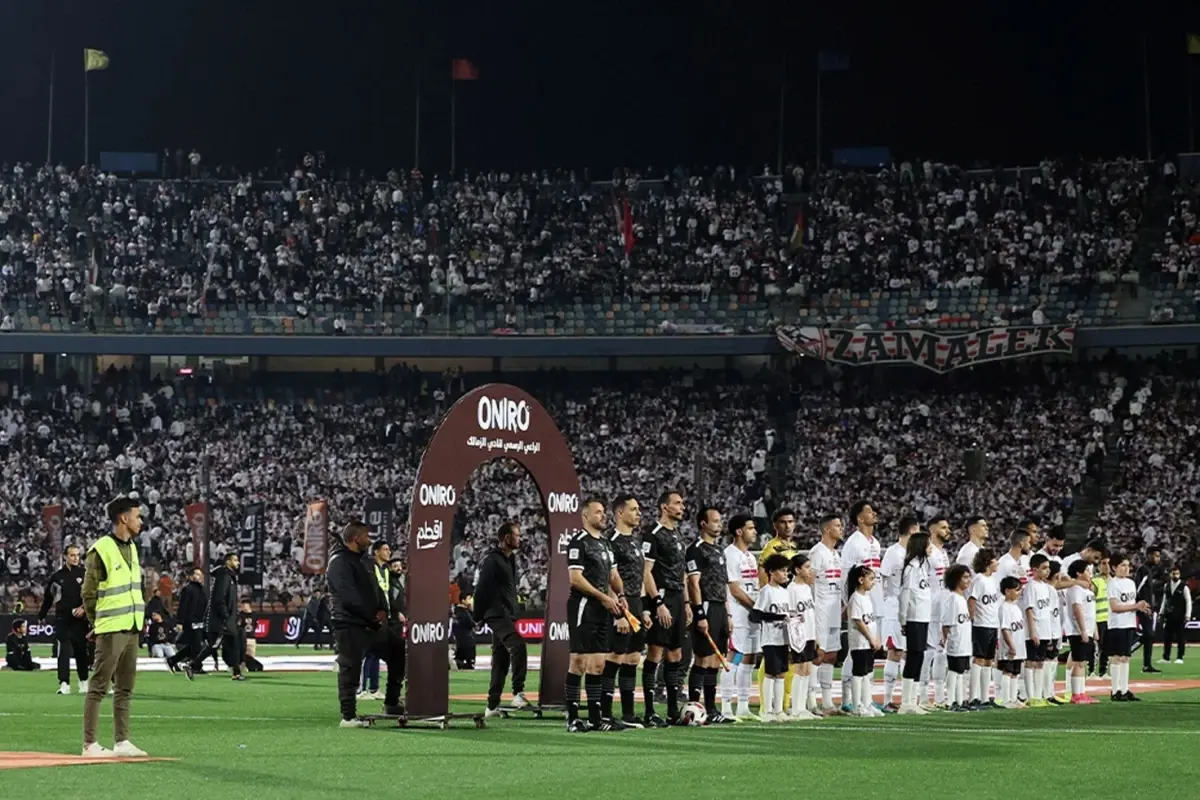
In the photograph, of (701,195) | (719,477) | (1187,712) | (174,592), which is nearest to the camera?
(1187,712)

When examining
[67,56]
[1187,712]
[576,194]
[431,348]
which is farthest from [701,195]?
[1187,712]

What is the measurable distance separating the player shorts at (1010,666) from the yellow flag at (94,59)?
42590mm

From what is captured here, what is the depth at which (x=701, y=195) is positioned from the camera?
185 ft

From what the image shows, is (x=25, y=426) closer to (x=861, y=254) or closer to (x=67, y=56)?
(x=67, y=56)

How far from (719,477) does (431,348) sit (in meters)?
8.78

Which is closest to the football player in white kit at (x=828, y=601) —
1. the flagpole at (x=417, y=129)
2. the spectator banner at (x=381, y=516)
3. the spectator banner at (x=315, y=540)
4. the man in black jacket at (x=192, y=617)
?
the man in black jacket at (x=192, y=617)

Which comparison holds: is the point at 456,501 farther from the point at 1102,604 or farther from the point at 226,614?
the point at 226,614

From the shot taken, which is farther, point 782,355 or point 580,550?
point 782,355

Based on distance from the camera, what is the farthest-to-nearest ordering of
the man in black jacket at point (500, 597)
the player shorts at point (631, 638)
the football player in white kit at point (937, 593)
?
the football player in white kit at point (937, 593) → the man in black jacket at point (500, 597) → the player shorts at point (631, 638)

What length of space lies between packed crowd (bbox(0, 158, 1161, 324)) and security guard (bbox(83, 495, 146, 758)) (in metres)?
38.5

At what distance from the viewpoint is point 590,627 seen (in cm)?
1739

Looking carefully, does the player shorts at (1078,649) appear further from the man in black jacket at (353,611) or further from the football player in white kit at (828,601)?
the man in black jacket at (353,611)

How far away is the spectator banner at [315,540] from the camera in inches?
1614

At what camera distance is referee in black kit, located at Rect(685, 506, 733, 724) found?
18484 mm
